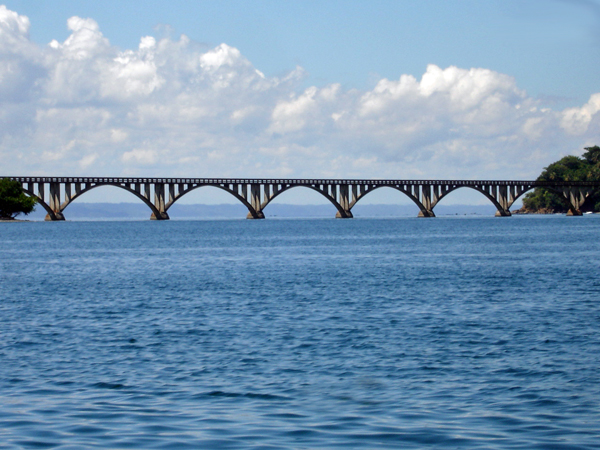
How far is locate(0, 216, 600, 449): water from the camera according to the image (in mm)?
12625

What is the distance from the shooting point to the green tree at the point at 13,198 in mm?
132125

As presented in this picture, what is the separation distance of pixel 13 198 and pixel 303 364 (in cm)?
12425

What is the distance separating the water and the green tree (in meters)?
99.3

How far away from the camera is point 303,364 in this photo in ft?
58.6

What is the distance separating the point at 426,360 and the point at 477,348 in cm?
207

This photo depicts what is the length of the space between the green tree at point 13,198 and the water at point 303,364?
99.3 meters

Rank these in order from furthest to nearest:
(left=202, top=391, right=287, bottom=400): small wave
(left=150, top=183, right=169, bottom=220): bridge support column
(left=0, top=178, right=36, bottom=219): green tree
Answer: (left=150, top=183, right=169, bottom=220): bridge support column → (left=0, top=178, right=36, bottom=219): green tree → (left=202, top=391, right=287, bottom=400): small wave

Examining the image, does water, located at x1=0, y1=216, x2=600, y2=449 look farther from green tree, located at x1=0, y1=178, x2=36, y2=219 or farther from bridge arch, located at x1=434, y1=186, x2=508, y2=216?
bridge arch, located at x1=434, y1=186, x2=508, y2=216

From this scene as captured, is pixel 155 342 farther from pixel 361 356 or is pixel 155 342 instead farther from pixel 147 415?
pixel 147 415

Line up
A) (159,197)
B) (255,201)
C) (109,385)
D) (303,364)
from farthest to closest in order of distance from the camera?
(255,201) < (159,197) < (303,364) < (109,385)

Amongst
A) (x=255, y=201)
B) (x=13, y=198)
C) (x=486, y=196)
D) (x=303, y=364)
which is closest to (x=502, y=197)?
(x=486, y=196)

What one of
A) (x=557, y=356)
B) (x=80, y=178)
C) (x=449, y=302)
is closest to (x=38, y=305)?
(x=449, y=302)

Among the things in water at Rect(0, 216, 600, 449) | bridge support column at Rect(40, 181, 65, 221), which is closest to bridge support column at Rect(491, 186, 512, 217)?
bridge support column at Rect(40, 181, 65, 221)

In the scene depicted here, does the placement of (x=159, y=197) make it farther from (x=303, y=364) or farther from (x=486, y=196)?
(x=303, y=364)
